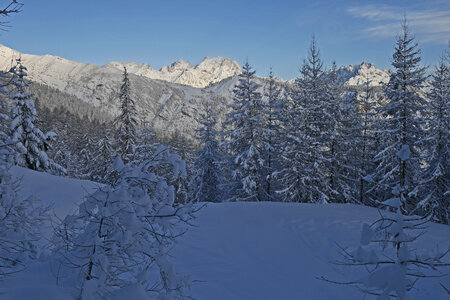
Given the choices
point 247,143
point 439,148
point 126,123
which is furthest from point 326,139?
point 126,123

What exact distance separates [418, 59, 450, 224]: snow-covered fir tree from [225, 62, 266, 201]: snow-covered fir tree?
9.45m

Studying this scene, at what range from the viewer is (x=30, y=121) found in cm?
1733

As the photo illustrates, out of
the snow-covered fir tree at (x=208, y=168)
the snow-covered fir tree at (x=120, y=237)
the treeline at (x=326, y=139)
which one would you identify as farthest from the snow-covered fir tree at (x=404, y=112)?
the snow-covered fir tree at (x=120, y=237)

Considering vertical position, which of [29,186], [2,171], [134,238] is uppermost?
[2,171]

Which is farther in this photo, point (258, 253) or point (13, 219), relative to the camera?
point (258, 253)

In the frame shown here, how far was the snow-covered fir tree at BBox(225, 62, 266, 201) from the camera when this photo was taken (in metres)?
19.4

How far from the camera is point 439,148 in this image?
1642 centimetres

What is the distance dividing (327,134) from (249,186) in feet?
20.3

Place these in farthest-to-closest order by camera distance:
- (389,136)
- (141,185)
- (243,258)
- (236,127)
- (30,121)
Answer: (236,127) < (30,121) < (389,136) < (243,258) < (141,185)

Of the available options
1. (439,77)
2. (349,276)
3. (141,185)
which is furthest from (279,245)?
(439,77)

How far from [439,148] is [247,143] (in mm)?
11120

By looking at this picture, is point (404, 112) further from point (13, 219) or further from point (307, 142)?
point (13, 219)

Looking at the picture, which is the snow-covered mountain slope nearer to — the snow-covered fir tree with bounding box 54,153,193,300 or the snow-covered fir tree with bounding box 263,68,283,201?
the snow-covered fir tree with bounding box 54,153,193,300

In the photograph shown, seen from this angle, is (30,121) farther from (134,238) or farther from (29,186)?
(134,238)
